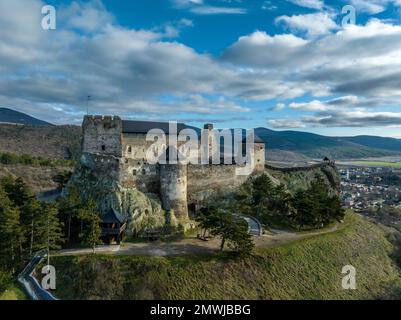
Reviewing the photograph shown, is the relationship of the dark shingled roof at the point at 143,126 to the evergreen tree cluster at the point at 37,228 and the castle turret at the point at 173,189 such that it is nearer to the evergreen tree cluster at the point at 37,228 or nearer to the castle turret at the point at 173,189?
the castle turret at the point at 173,189

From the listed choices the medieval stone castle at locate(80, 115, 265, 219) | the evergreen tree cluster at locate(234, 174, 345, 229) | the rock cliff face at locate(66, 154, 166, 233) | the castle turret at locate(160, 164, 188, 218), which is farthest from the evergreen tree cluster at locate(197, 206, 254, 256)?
the evergreen tree cluster at locate(234, 174, 345, 229)

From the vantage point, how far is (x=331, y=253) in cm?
3912

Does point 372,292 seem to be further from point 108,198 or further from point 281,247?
point 108,198

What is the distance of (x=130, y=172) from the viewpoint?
41625 mm

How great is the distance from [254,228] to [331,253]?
9.28 m

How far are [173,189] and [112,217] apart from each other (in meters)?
9.14

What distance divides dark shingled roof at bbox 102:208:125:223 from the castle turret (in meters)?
7.14

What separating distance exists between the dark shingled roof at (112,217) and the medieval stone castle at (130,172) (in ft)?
7.20

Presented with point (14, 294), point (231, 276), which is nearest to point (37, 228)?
point (14, 294)

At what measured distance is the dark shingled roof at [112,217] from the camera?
34531mm

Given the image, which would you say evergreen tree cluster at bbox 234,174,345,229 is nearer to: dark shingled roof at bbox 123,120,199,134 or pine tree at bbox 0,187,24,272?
dark shingled roof at bbox 123,120,199,134

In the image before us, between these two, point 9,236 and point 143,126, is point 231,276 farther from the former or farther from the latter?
point 143,126
